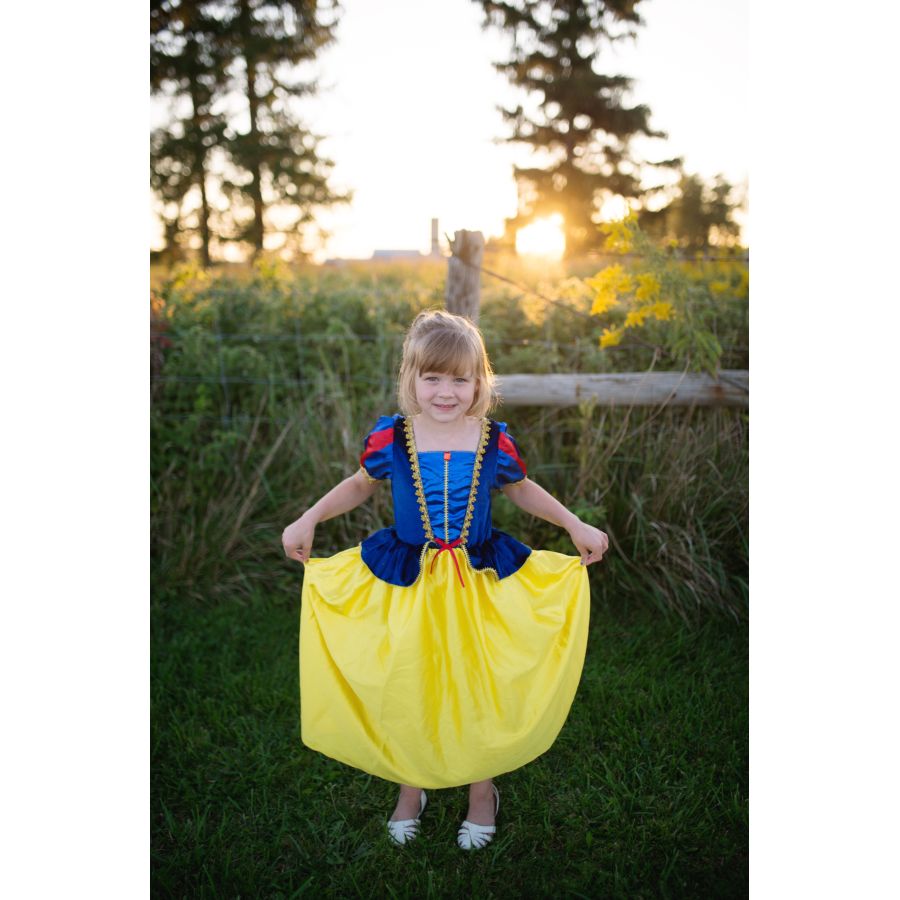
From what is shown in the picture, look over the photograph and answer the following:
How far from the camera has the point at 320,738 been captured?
179 centimetres

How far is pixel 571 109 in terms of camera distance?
4215mm

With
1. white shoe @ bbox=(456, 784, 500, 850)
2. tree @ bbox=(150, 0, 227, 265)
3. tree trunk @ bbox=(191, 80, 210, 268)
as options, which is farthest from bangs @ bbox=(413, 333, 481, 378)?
tree trunk @ bbox=(191, 80, 210, 268)

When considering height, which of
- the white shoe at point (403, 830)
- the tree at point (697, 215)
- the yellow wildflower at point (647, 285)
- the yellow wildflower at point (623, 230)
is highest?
the tree at point (697, 215)

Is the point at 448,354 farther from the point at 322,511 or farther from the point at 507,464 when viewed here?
the point at 322,511

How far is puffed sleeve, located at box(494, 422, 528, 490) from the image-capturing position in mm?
1893

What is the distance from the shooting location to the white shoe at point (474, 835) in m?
1.89

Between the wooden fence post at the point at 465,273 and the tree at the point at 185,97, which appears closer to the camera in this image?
the wooden fence post at the point at 465,273

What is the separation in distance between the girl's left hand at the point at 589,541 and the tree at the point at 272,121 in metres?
2.57

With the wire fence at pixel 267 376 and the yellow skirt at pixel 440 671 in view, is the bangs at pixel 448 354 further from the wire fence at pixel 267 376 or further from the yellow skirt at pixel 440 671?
the wire fence at pixel 267 376

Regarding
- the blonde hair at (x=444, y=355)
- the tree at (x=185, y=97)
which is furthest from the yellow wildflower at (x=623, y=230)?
the tree at (x=185, y=97)

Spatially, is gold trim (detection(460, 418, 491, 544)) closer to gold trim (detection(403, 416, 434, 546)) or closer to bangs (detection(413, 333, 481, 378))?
gold trim (detection(403, 416, 434, 546))

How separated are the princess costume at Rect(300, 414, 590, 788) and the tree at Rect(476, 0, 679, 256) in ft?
6.79

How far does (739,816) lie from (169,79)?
6801 millimetres

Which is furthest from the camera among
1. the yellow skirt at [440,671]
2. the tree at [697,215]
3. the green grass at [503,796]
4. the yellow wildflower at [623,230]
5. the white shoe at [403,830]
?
the tree at [697,215]
